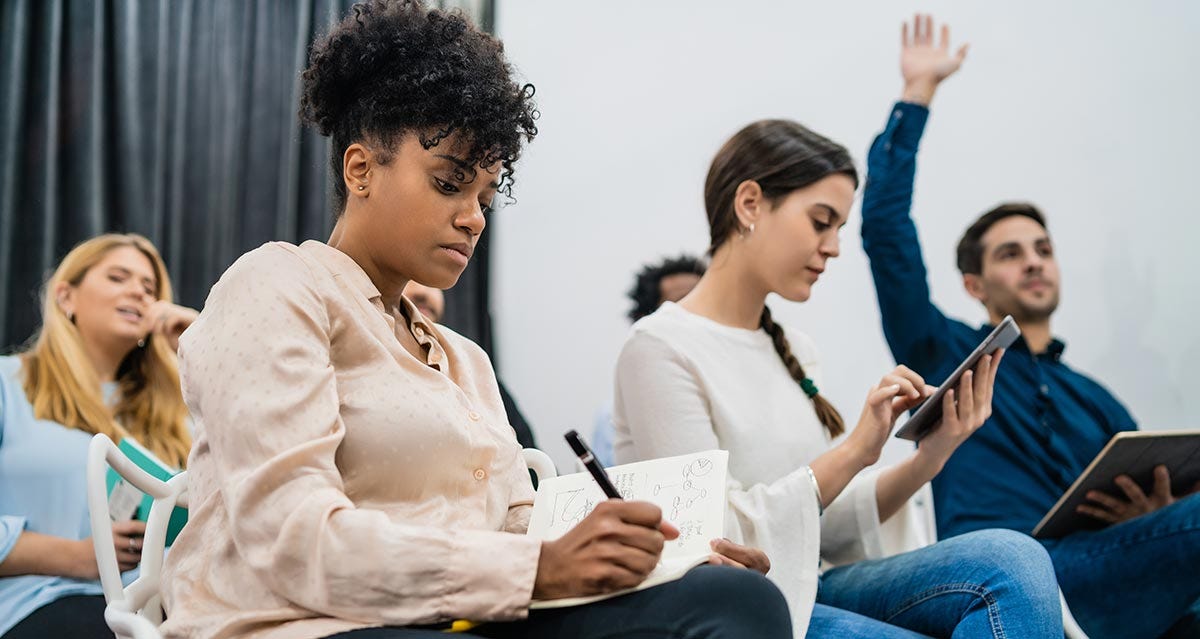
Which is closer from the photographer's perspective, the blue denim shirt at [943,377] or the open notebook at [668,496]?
the open notebook at [668,496]

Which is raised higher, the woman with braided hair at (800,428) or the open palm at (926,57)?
the open palm at (926,57)

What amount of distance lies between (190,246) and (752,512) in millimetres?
1912

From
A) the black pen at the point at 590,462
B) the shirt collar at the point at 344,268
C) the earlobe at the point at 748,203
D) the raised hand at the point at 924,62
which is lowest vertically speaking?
the black pen at the point at 590,462

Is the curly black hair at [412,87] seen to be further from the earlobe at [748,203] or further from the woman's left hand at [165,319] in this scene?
the woman's left hand at [165,319]

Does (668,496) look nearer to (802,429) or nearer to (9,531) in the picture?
(802,429)

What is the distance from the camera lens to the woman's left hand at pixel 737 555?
3.04ft

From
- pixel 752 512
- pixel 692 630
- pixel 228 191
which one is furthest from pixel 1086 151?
pixel 692 630

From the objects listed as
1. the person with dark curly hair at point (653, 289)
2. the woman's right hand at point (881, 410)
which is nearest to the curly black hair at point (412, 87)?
the woman's right hand at point (881, 410)

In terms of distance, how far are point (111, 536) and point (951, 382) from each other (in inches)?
37.1

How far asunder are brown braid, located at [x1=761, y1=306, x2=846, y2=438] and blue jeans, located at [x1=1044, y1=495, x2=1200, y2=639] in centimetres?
45

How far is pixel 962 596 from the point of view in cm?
121

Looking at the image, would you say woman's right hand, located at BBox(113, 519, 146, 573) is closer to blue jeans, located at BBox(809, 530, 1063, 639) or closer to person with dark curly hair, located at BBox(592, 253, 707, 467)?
blue jeans, located at BBox(809, 530, 1063, 639)

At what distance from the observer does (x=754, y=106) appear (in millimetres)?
2898

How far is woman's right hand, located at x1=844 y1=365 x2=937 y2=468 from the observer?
4.32ft
